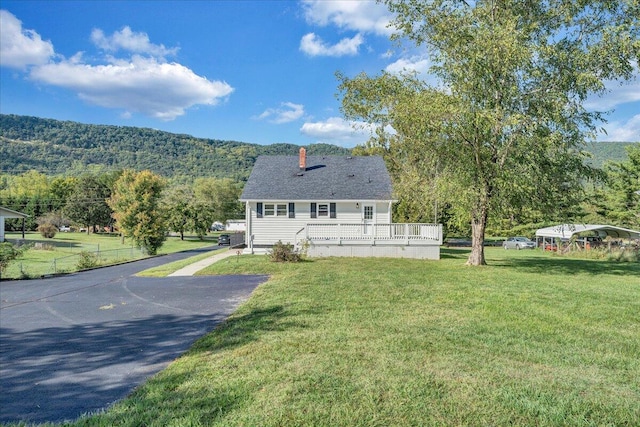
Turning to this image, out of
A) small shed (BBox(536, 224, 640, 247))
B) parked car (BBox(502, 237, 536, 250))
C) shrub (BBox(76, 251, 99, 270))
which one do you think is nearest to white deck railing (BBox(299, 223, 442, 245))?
shrub (BBox(76, 251, 99, 270))

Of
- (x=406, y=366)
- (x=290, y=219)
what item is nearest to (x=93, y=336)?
(x=406, y=366)

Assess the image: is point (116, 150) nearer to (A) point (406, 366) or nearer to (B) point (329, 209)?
(B) point (329, 209)

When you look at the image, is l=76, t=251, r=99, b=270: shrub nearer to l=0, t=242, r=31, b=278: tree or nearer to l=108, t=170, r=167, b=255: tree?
l=0, t=242, r=31, b=278: tree

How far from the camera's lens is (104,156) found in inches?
5123

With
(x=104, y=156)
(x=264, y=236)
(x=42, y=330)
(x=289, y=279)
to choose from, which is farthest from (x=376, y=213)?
(x=104, y=156)

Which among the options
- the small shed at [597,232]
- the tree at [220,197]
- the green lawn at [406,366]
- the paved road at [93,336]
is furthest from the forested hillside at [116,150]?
the green lawn at [406,366]

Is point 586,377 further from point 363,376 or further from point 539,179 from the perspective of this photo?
point 539,179

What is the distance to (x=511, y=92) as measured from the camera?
1399cm

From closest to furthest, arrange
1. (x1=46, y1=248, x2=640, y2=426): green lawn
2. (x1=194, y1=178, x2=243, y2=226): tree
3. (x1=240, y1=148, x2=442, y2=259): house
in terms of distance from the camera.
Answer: (x1=46, y1=248, x2=640, y2=426): green lawn < (x1=240, y1=148, x2=442, y2=259): house < (x1=194, y1=178, x2=243, y2=226): tree

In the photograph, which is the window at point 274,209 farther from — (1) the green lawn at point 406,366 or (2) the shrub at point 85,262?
(1) the green lawn at point 406,366

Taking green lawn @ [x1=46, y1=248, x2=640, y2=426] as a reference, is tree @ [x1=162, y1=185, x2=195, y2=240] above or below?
above

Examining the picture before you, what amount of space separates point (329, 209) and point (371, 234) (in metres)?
5.22

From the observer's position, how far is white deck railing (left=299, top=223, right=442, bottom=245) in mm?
19172

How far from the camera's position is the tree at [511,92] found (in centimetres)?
1359
